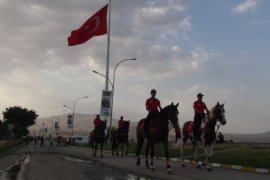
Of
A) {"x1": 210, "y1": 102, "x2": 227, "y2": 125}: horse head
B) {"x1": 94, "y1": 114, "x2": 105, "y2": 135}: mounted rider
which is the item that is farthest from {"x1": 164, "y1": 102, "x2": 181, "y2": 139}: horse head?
{"x1": 94, "y1": 114, "x2": 105, "y2": 135}: mounted rider

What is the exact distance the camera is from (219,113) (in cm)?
2019

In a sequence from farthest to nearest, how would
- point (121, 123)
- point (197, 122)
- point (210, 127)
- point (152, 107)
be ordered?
1. point (121, 123)
2. point (197, 122)
3. point (210, 127)
4. point (152, 107)

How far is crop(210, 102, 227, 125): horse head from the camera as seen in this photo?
20.2 m

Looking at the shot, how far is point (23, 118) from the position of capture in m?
157

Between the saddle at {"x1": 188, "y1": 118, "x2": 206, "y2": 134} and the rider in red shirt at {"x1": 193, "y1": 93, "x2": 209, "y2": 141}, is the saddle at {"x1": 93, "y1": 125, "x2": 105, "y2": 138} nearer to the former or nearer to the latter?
the saddle at {"x1": 188, "y1": 118, "x2": 206, "y2": 134}

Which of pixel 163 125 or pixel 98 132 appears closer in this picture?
pixel 163 125

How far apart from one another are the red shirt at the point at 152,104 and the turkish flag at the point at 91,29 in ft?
69.0

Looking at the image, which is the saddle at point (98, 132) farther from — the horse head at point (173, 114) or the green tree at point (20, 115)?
the green tree at point (20, 115)

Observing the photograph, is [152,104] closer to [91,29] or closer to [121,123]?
[121,123]

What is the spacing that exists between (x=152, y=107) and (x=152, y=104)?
119mm

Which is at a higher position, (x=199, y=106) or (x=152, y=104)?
(x=199, y=106)

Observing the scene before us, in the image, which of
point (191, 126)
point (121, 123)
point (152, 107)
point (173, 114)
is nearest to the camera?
point (173, 114)

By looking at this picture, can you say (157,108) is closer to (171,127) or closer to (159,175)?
(171,127)

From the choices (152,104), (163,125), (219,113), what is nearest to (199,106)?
(219,113)
